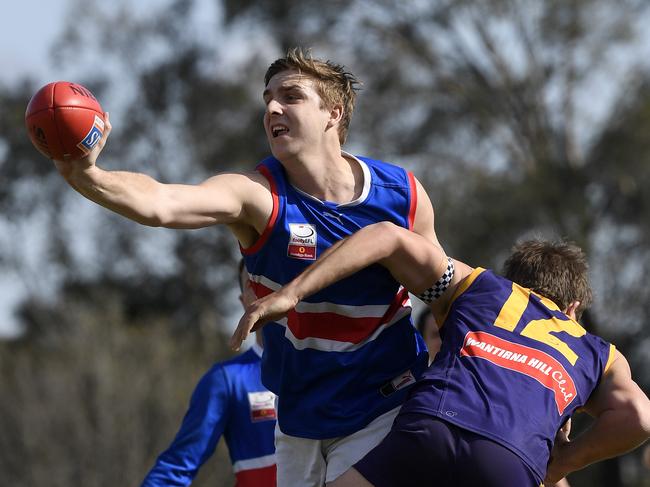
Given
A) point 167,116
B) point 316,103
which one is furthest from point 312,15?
point 316,103

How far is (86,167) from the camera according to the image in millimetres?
4238

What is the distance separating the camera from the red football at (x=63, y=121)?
13.9 ft

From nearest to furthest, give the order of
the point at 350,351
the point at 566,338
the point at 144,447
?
the point at 566,338
the point at 350,351
the point at 144,447

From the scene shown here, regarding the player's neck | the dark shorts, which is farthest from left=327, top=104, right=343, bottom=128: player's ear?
the dark shorts

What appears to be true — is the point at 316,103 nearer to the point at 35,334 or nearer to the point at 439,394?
the point at 439,394

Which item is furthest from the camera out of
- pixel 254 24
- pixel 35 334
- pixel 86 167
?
pixel 35 334

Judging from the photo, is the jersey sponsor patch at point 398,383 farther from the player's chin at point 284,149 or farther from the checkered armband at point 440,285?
the player's chin at point 284,149

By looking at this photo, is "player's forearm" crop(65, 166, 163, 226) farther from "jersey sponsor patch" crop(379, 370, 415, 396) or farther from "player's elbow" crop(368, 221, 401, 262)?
"jersey sponsor patch" crop(379, 370, 415, 396)

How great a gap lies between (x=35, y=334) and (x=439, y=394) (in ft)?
99.0

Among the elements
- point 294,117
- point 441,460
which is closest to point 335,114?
point 294,117

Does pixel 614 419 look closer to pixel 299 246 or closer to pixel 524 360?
pixel 524 360

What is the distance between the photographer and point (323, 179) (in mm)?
5141

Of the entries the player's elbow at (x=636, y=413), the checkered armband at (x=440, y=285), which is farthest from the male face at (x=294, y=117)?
the player's elbow at (x=636, y=413)

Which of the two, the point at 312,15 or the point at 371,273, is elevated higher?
the point at 312,15
